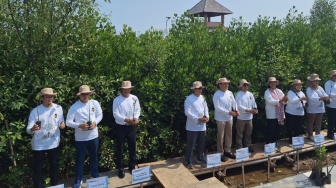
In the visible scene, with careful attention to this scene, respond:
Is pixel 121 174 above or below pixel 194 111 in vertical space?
below

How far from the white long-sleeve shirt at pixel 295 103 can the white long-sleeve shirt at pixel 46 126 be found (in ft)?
16.1

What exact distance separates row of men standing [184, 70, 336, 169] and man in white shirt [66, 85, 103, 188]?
1.73 meters

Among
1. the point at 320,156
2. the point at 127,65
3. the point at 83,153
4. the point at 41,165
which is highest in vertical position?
the point at 127,65

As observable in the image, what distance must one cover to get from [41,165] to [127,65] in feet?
7.81

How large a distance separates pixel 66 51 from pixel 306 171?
17.6ft

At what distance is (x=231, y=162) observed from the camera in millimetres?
6270

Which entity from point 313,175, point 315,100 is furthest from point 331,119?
point 313,175

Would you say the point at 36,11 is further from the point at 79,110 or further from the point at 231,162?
the point at 231,162

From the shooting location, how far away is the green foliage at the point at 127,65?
5059mm

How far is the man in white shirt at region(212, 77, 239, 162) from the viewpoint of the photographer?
20.0 feet

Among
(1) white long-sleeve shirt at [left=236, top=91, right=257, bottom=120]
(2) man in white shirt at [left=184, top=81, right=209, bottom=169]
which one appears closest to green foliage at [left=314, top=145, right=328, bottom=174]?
(1) white long-sleeve shirt at [left=236, top=91, right=257, bottom=120]

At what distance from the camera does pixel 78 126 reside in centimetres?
488

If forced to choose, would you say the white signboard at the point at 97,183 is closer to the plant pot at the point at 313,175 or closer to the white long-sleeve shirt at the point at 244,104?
the white long-sleeve shirt at the point at 244,104

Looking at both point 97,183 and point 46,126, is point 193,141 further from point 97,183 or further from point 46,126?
point 46,126
